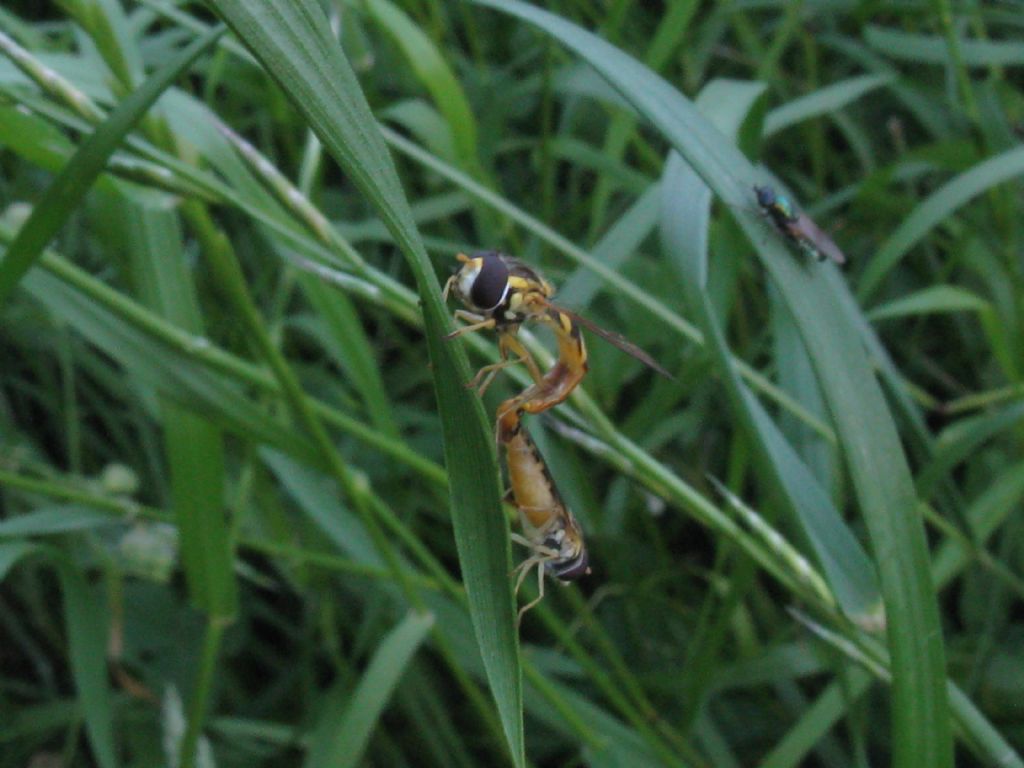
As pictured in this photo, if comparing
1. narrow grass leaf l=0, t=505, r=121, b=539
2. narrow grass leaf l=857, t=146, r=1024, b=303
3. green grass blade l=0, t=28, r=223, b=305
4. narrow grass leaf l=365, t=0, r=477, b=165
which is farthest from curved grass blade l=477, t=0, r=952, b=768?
narrow grass leaf l=0, t=505, r=121, b=539

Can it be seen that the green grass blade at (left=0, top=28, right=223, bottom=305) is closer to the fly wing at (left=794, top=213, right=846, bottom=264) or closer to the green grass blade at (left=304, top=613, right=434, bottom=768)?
the fly wing at (left=794, top=213, right=846, bottom=264)

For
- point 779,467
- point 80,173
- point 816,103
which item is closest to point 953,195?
point 816,103

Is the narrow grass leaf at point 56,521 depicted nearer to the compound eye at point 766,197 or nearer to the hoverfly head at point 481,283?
the hoverfly head at point 481,283

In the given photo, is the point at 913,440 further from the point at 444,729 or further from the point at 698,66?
the point at 698,66

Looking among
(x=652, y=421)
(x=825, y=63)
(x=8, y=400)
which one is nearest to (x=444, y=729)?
(x=652, y=421)

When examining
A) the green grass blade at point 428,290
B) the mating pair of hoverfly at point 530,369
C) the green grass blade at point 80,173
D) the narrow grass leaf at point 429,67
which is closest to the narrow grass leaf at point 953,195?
the narrow grass leaf at point 429,67

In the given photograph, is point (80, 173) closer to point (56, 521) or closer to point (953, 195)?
point (56, 521)
